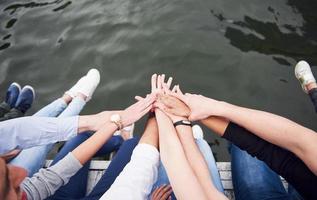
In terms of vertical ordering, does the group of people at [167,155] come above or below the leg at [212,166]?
above

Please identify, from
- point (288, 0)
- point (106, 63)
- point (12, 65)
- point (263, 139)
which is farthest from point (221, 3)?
point (263, 139)

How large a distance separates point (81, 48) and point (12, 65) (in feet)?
4.13

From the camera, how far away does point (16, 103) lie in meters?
4.71

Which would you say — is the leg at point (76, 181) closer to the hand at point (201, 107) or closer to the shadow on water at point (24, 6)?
the hand at point (201, 107)

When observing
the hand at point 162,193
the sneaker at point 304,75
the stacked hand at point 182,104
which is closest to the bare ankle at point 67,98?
the stacked hand at point 182,104

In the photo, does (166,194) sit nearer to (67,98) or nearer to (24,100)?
(67,98)

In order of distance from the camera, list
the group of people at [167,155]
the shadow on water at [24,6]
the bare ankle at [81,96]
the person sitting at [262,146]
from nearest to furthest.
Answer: the group of people at [167,155] < the person sitting at [262,146] < the bare ankle at [81,96] < the shadow on water at [24,6]

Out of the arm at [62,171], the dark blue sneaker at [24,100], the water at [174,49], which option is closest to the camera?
the arm at [62,171]

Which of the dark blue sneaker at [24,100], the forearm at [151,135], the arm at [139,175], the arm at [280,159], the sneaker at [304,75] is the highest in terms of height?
the arm at [139,175]

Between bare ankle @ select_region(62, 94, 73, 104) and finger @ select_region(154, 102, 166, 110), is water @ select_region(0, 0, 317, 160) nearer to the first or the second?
bare ankle @ select_region(62, 94, 73, 104)

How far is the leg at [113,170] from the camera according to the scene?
2.83 metres

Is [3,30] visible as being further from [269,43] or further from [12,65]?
[269,43]

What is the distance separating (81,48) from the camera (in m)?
6.22

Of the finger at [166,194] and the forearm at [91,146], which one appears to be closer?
the finger at [166,194]
